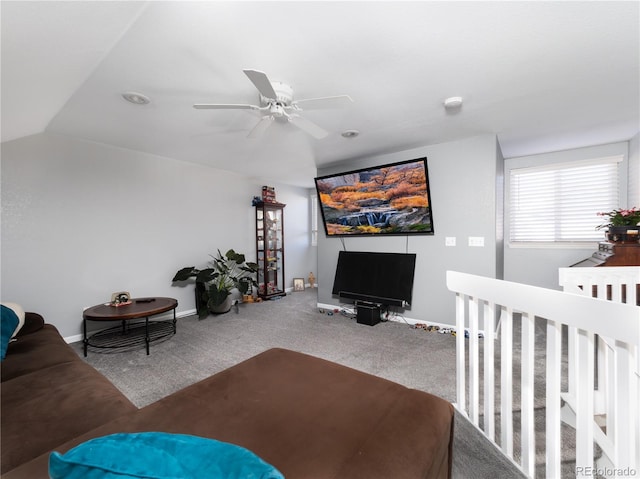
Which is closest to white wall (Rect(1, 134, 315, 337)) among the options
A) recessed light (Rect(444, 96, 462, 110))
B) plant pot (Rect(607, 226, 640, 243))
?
recessed light (Rect(444, 96, 462, 110))

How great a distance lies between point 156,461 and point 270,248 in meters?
5.15

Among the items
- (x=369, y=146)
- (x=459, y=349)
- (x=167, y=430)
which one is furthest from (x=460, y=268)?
(x=167, y=430)

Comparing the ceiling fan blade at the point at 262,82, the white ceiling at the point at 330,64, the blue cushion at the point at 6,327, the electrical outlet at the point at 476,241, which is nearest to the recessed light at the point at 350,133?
the white ceiling at the point at 330,64

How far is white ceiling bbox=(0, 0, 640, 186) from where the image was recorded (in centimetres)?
144

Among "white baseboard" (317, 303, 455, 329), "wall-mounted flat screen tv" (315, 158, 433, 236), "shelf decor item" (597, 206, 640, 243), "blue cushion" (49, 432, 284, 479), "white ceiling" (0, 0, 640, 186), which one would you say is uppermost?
"white ceiling" (0, 0, 640, 186)

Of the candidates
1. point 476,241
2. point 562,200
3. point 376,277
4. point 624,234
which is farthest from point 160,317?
point 562,200

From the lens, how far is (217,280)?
14.8 feet

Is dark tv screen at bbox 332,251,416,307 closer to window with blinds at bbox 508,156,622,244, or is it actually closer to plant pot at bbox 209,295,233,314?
plant pot at bbox 209,295,233,314

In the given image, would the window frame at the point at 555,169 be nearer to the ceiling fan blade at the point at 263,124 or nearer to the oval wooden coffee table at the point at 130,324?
the ceiling fan blade at the point at 263,124

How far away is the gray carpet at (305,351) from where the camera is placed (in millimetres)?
2027

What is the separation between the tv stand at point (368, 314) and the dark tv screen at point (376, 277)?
0.15 metres

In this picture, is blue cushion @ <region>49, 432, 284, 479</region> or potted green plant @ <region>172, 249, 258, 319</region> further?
potted green plant @ <region>172, 249, 258, 319</region>

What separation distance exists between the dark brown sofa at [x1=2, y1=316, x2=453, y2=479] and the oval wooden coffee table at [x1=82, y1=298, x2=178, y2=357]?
1.60m

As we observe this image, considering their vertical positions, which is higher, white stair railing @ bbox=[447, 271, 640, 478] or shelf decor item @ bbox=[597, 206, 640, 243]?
shelf decor item @ bbox=[597, 206, 640, 243]
